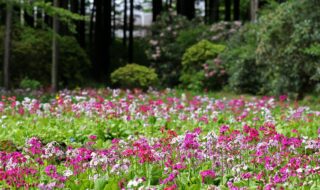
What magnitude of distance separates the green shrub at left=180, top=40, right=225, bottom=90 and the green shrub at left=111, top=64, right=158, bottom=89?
1.91 meters

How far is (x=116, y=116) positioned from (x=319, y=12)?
8.01m

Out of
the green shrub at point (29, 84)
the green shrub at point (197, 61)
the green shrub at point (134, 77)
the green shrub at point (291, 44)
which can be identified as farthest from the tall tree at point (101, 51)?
the green shrub at point (291, 44)

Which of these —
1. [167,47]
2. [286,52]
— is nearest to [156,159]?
[286,52]

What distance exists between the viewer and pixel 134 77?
69.2 ft

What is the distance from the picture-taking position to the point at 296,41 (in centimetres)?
1556

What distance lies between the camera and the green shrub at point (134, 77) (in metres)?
21.0

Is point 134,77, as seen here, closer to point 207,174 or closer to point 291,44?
point 291,44

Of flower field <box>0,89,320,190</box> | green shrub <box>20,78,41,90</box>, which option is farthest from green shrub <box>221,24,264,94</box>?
flower field <box>0,89,320,190</box>

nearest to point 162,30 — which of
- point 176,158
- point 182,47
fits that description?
point 182,47

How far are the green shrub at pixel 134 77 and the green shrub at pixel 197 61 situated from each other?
1.91 m

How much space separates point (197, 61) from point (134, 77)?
11.6 feet

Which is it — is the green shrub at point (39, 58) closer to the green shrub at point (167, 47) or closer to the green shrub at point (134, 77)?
the green shrub at point (134, 77)

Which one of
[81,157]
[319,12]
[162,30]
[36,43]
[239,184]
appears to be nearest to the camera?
[239,184]

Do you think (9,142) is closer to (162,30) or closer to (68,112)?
(68,112)
